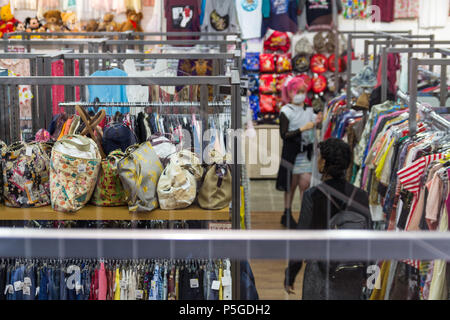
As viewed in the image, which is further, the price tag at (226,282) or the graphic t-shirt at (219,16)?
the graphic t-shirt at (219,16)

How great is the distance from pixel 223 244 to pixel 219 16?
17.9 ft

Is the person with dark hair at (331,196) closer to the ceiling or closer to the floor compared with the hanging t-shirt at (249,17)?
closer to the floor

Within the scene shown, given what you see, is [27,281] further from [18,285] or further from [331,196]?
[331,196]

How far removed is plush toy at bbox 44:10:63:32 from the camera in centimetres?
618

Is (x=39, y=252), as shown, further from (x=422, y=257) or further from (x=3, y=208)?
(x=3, y=208)

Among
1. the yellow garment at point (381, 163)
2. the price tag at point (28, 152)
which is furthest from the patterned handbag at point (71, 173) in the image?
the yellow garment at point (381, 163)

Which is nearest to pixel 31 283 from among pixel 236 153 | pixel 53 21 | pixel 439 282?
pixel 236 153

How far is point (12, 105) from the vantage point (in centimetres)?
261

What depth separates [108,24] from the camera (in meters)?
6.10

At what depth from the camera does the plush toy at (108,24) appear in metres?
6.07

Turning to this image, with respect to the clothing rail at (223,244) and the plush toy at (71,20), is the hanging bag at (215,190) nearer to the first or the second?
the clothing rail at (223,244)

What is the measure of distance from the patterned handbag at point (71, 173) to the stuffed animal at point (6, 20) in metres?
4.45

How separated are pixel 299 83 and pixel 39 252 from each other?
13.6ft

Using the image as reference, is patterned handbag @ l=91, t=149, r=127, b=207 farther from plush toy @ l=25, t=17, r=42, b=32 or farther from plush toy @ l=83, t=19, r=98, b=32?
plush toy @ l=25, t=17, r=42, b=32
